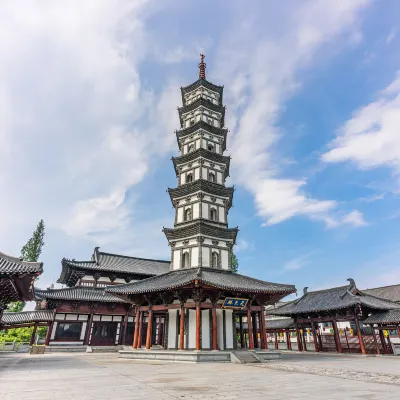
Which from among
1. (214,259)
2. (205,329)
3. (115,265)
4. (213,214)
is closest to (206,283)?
(205,329)

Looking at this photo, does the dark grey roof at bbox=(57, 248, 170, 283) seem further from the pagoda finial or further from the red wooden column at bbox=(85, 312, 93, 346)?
the pagoda finial

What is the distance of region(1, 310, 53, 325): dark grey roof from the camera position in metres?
26.0

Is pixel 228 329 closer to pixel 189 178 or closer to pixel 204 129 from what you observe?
pixel 189 178

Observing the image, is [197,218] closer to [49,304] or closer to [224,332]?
[224,332]

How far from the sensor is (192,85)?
3297 cm

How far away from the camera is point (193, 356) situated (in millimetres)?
16594

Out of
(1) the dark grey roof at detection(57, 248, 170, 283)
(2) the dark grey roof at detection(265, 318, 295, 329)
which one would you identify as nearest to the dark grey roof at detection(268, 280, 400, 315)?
(2) the dark grey roof at detection(265, 318, 295, 329)

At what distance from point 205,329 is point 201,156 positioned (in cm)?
1517

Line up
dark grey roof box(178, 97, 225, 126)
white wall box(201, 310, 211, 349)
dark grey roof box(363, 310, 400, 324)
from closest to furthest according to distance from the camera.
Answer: white wall box(201, 310, 211, 349) → dark grey roof box(363, 310, 400, 324) → dark grey roof box(178, 97, 225, 126)

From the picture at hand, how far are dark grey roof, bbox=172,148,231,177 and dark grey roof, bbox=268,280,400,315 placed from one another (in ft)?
50.4

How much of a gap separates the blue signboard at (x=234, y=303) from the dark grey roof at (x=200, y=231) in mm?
6032

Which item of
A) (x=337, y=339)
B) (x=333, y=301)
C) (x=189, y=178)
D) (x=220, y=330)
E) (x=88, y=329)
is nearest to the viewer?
(x=220, y=330)

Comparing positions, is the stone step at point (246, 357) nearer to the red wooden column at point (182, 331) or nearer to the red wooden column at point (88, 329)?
the red wooden column at point (182, 331)

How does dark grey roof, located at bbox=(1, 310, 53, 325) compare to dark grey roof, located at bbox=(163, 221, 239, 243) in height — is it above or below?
below
